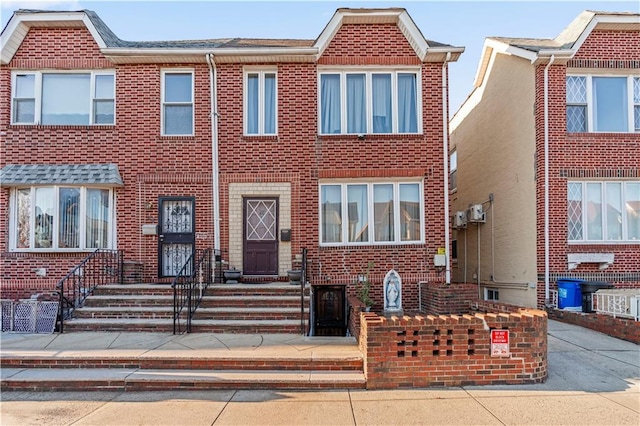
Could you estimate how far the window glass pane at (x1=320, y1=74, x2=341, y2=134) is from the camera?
36.5 ft

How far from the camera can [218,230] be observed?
10766mm

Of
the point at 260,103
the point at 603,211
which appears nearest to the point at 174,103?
the point at 260,103

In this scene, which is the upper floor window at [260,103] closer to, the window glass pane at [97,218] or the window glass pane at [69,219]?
the window glass pane at [97,218]

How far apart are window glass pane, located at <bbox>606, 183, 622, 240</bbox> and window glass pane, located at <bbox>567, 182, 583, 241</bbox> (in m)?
0.69

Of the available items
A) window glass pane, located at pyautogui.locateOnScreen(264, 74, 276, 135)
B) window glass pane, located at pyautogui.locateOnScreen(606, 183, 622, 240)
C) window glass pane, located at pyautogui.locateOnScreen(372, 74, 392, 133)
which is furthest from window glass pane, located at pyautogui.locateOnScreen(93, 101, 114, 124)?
window glass pane, located at pyautogui.locateOnScreen(606, 183, 622, 240)

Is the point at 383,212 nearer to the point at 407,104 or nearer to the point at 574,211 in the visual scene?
the point at 407,104

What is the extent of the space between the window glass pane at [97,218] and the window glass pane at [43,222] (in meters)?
0.83

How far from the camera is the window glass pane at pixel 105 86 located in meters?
11.0

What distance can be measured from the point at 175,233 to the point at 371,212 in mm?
4648

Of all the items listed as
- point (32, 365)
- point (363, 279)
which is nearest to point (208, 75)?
point (363, 279)

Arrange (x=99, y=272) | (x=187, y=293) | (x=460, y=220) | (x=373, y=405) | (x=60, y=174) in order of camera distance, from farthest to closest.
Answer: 1. (x=460, y=220)
2. (x=60, y=174)
3. (x=99, y=272)
4. (x=187, y=293)
5. (x=373, y=405)

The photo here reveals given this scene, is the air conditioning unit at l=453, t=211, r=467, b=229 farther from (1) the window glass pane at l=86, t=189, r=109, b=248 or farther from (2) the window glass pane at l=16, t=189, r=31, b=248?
(2) the window glass pane at l=16, t=189, r=31, b=248

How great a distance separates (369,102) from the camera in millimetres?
11055

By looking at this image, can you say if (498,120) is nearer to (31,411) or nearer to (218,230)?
(218,230)
